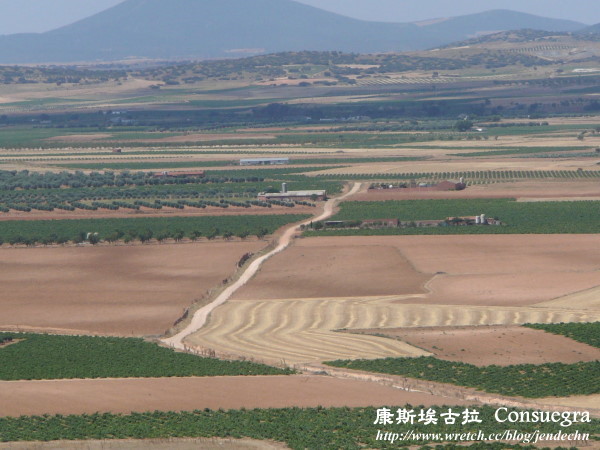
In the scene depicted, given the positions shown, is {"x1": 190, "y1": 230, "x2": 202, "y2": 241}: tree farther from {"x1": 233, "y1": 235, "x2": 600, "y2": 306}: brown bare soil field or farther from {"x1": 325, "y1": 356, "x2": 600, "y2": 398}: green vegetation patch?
{"x1": 325, "y1": 356, "x2": 600, "y2": 398}: green vegetation patch

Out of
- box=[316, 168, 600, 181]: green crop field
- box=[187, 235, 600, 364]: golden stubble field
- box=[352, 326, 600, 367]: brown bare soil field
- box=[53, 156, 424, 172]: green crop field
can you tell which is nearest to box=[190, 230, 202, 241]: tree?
box=[187, 235, 600, 364]: golden stubble field

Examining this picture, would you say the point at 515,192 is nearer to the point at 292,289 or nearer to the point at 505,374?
the point at 292,289

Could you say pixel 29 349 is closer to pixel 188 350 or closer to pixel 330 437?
pixel 188 350

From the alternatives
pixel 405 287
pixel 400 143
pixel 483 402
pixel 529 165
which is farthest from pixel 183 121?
pixel 483 402

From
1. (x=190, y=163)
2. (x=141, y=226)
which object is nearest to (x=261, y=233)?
(x=141, y=226)

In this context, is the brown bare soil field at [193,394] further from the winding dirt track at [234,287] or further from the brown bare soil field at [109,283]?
the brown bare soil field at [109,283]

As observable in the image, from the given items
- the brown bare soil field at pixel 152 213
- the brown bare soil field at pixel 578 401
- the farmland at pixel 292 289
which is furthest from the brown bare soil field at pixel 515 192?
the brown bare soil field at pixel 578 401
